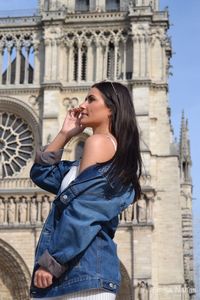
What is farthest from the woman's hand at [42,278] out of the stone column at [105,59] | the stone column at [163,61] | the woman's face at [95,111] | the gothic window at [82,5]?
the gothic window at [82,5]

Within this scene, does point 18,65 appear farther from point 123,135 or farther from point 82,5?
point 123,135

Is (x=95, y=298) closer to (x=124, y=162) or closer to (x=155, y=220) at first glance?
(x=124, y=162)

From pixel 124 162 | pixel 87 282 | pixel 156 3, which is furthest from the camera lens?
pixel 156 3

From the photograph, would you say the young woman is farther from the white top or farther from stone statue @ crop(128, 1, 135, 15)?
stone statue @ crop(128, 1, 135, 15)

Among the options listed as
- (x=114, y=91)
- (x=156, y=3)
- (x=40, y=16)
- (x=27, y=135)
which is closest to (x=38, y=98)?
(x=27, y=135)

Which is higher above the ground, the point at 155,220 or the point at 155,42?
the point at 155,42

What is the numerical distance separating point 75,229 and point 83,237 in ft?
0.15

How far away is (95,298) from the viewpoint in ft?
9.36

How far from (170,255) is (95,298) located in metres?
21.8

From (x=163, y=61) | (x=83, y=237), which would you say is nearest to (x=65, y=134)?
(x=83, y=237)

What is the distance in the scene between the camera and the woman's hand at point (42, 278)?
2822 millimetres

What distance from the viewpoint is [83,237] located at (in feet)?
9.37

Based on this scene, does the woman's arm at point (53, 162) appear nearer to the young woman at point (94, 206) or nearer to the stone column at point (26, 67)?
the young woman at point (94, 206)

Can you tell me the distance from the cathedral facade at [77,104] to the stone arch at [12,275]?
0.03m
